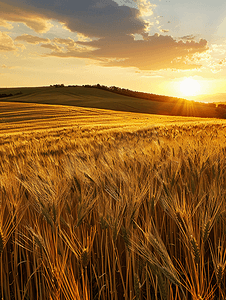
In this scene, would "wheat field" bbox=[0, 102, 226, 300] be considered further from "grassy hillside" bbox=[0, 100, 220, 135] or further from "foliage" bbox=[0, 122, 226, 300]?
"grassy hillside" bbox=[0, 100, 220, 135]

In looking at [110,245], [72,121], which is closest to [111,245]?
[110,245]

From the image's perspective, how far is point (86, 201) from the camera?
3.81 ft

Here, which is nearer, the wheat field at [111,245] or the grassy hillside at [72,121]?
the wheat field at [111,245]

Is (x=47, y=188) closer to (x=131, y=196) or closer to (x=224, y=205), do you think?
(x=131, y=196)

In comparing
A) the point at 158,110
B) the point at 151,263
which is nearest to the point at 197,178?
the point at 151,263

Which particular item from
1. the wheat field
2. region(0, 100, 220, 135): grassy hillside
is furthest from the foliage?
region(0, 100, 220, 135): grassy hillside

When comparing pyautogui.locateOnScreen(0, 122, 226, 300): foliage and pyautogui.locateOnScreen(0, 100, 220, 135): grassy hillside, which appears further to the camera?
pyautogui.locateOnScreen(0, 100, 220, 135): grassy hillside

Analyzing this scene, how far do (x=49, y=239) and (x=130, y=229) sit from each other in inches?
14.6

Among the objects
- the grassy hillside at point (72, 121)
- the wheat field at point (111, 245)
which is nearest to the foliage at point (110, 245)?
the wheat field at point (111, 245)

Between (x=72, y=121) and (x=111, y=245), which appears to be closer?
(x=111, y=245)

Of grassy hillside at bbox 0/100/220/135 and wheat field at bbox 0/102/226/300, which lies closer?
wheat field at bbox 0/102/226/300

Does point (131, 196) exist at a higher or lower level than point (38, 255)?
higher

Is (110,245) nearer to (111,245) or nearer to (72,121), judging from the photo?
(111,245)

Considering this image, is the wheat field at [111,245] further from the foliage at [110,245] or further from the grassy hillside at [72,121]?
the grassy hillside at [72,121]
